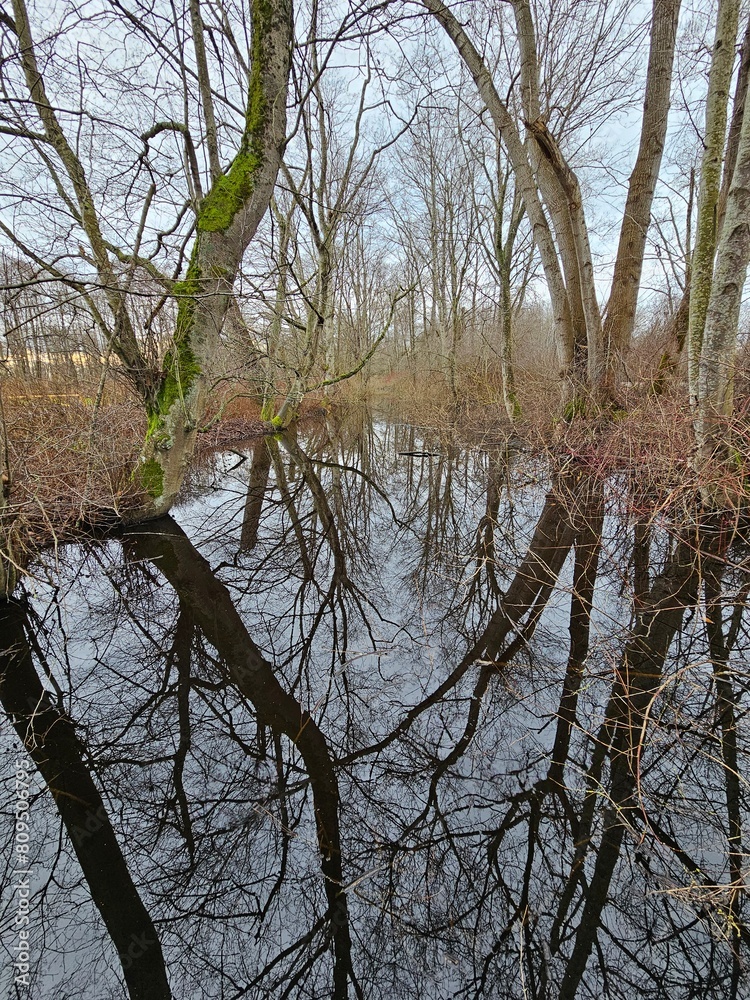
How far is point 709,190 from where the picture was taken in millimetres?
4035

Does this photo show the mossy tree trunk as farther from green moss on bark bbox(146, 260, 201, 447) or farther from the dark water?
the dark water

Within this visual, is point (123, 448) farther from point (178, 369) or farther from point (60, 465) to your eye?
point (178, 369)

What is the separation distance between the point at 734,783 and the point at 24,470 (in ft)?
17.2

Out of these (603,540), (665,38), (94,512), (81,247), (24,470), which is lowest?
(603,540)

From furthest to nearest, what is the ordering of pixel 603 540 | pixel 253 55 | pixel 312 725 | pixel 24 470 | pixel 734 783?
pixel 253 55, pixel 603 540, pixel 24 470, pixel 312 725, pixel 734 783

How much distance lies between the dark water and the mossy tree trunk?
2.15 metres

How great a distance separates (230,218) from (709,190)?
4.74 metres

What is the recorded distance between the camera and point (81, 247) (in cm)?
426

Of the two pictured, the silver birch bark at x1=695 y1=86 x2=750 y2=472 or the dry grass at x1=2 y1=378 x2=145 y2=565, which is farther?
the dry grass at x1=2 y1=378 x2=145 y2=565

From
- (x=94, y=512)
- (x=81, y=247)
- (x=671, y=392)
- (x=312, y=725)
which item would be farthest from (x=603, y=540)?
(x=81, y=247)

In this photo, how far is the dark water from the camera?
1.26 meters

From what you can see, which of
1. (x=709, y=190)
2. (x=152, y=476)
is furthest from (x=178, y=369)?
(x=709, y=190)

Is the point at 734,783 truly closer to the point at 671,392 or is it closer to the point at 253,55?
the point at 671,392

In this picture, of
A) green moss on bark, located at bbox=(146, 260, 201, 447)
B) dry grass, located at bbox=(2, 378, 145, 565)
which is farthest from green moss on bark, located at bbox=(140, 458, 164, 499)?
green moss on bark, located at bbox=(146, 260, 201, 447)
